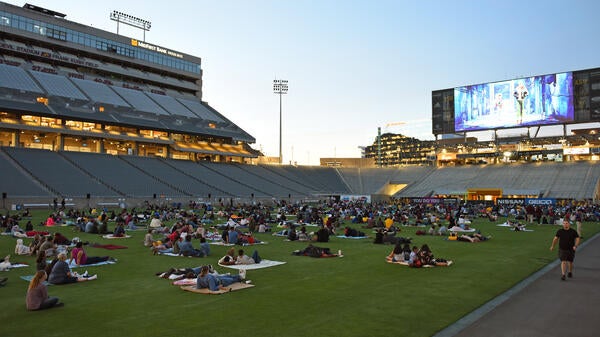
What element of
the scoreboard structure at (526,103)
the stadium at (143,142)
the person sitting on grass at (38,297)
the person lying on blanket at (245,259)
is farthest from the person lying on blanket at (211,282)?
the scoreboard structure at (526,103)

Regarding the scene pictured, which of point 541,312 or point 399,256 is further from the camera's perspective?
point 399,256

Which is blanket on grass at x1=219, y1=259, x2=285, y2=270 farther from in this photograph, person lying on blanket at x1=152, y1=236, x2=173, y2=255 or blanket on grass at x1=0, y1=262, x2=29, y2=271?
blanket on grass at x1=0, y1=262, x2=29, y2=271

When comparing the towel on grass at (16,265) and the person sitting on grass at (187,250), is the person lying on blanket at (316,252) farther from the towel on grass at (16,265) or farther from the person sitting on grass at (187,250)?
the towel on grass at (16,265)

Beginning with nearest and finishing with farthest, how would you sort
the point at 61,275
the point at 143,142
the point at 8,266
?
1. the point at 61,275
2. the point at 8,266
3. the point at 143,142

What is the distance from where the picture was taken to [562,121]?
69875 mm

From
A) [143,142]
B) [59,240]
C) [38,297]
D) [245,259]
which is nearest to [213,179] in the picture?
[143,142]

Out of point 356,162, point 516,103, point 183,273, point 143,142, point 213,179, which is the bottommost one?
point 183,273

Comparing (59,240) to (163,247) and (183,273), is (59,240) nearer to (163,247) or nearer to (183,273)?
(163,247)

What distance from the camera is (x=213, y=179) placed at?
6775 centimetres

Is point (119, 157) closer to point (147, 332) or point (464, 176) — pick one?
point (464, 176)

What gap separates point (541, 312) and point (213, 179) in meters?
60.7

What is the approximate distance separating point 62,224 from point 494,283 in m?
27.2

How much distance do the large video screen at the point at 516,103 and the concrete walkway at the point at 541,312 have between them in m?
64.6

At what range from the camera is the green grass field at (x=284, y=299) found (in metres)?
8.53
